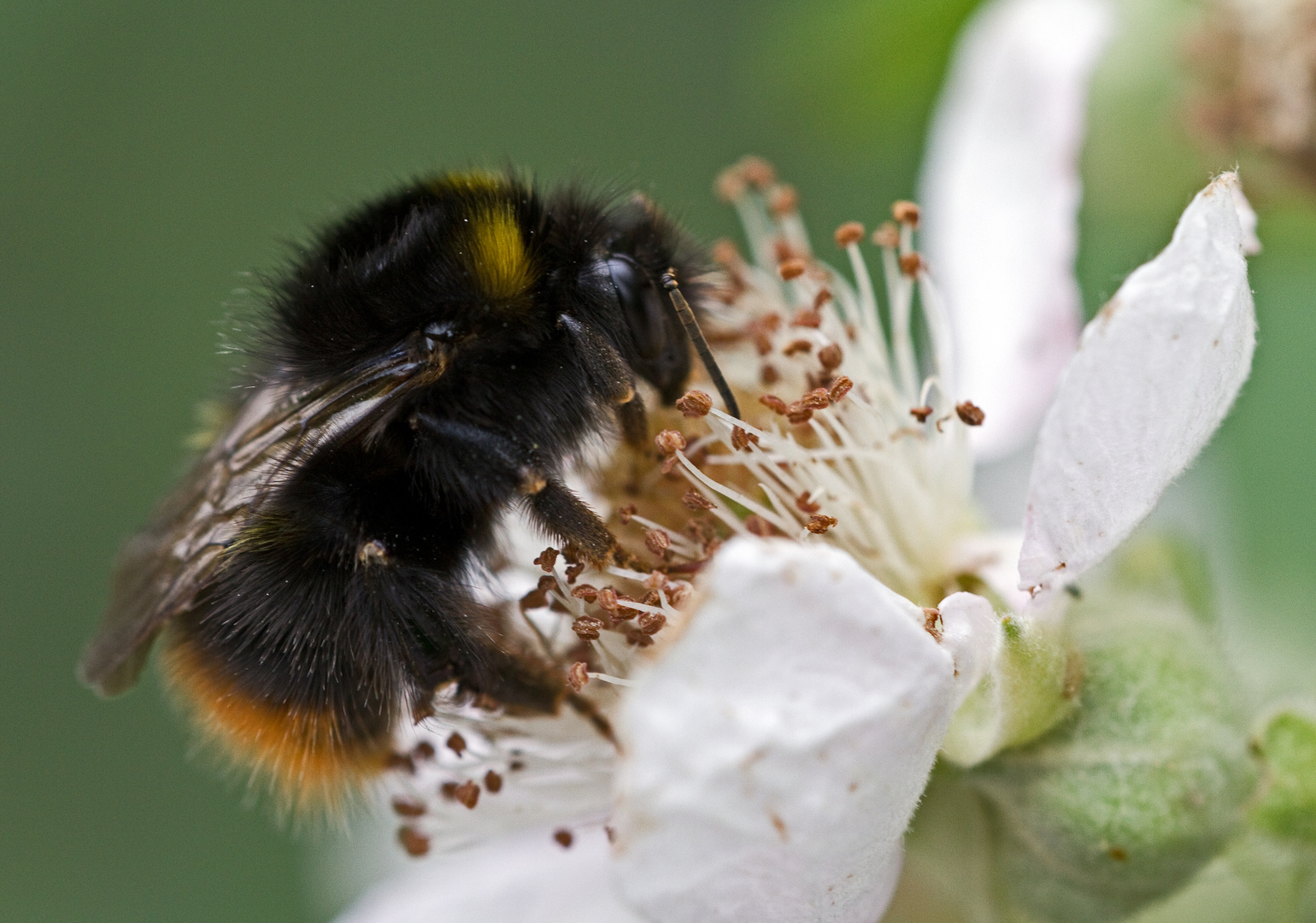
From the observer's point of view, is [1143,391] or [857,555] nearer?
[1143,391]

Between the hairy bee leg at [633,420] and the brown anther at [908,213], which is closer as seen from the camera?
the hairy bee leg at [633,420]

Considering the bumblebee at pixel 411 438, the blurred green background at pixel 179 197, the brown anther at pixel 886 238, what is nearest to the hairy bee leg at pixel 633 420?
the bumblebee at pixel 411 438

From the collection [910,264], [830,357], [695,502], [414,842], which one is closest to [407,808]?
[414,842]

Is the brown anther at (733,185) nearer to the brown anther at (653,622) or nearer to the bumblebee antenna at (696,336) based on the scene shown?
the bumblebee antenna at (696,336)

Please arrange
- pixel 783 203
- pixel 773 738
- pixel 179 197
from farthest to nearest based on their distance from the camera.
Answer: pixel 179 197 → pixel 783 203 → pixel 773 738

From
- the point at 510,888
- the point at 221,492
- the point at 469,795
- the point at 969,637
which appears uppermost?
the point at 221,492

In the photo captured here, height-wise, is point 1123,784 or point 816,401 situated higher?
point 816,401

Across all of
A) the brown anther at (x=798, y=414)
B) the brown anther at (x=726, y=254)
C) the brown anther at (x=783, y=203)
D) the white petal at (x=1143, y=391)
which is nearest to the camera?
the white petal at (x=1143, y=391)

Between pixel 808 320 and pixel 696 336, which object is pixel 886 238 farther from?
pixel 696 336
